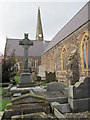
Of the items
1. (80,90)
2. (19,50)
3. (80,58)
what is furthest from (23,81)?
(19,50)

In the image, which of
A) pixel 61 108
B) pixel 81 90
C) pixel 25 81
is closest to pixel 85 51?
pixel 25 81

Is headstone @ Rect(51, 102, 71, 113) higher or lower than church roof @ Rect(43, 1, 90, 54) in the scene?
lower

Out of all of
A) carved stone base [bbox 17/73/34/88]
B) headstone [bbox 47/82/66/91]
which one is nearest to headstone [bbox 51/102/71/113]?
headstone [bbox 47/82/66/91]

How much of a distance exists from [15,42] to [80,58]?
32028mm

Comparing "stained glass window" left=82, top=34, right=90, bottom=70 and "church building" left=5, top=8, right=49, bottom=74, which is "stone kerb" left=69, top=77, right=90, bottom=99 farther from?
"church building" left=5, top=8, right=49, bottom=74

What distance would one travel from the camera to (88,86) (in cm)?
432

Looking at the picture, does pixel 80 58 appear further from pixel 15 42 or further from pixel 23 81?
pixel 15 42

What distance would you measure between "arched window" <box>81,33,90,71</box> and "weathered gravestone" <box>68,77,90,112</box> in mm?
6251

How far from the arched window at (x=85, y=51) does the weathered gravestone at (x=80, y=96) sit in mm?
6251

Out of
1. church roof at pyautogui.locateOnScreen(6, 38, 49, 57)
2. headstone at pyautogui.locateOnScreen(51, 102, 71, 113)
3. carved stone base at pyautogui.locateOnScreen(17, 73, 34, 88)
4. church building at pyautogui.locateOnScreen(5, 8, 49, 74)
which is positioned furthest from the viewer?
church roof at pyautogui.locateOnScreen(6, 38, 49, 57)

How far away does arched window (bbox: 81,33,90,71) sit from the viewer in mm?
10271

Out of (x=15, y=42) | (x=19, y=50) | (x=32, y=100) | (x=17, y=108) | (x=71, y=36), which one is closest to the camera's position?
(x=17, y=108)

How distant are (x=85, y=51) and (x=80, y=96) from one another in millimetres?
7213

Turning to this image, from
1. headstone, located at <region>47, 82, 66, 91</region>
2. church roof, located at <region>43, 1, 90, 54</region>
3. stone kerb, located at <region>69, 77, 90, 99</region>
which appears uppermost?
church roof, located at <region>43, 1, 90, 54</region>
